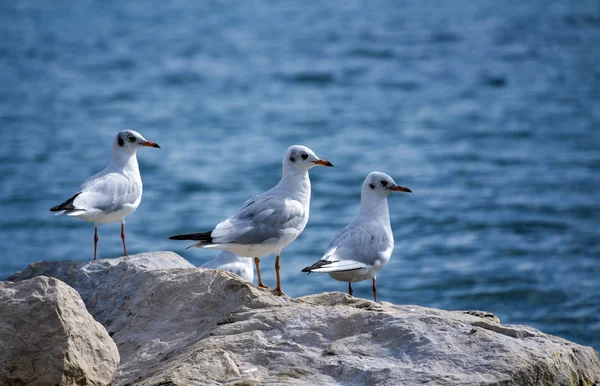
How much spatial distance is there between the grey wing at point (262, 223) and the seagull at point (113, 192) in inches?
62.0

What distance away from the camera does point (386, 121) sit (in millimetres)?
23797

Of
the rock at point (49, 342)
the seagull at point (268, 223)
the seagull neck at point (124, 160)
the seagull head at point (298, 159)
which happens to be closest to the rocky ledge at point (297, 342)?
the rock at point (49, 342)

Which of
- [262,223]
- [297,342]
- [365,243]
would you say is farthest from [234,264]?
[297,342]

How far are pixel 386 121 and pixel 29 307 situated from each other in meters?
18.7

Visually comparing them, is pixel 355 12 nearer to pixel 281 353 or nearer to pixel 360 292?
pixel 360 292

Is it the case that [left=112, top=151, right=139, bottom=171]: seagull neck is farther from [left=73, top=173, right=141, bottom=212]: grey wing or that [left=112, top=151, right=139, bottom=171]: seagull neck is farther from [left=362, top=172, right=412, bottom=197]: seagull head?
[left=362, top=172, right=412, bottom=197]: seagull head

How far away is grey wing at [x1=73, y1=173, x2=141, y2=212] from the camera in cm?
830

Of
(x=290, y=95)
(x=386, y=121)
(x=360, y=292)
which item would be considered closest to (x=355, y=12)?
(x=290, y=95)

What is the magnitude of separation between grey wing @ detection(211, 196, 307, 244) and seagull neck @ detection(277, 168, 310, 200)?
0.18m

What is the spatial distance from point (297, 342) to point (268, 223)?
175 cm

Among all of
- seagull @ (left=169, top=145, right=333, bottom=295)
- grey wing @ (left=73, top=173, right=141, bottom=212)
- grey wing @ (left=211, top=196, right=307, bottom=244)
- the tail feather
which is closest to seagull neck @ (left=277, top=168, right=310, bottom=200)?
seagull @ (left=169, top=145, right=333, bottom=295)

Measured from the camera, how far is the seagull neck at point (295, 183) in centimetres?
769

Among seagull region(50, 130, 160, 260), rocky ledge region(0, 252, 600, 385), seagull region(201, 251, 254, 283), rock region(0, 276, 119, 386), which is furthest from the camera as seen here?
seagull region(201, 251, 254, 283)

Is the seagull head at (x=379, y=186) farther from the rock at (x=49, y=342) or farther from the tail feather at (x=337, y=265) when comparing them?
the rock at (x=49, y=342)
